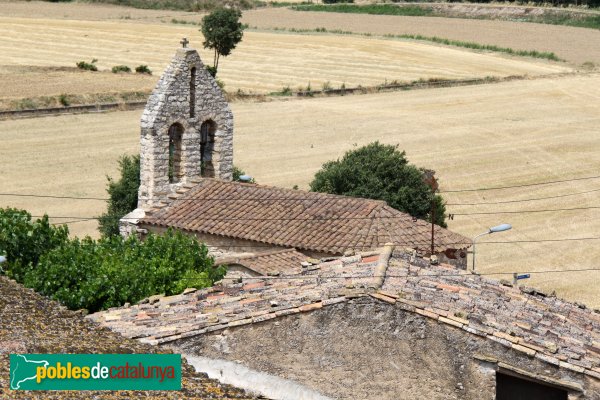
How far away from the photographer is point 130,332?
21031 mm

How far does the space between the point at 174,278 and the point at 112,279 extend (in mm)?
1533

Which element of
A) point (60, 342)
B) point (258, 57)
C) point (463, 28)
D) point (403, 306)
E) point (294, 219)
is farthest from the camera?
point (463, 28)

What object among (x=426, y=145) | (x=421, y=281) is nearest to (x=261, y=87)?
(x=426, y=145)

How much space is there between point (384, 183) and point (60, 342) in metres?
21.8

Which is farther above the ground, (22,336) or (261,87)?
(22,336)

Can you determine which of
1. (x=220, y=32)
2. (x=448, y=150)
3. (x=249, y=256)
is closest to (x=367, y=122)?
(x=448, y=150)

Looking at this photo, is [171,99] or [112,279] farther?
[171,99]

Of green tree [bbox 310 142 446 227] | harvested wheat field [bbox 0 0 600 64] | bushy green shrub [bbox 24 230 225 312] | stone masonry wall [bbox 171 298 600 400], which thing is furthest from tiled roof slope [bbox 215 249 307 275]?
harvested wheat field [bbox 0 0 600 64]

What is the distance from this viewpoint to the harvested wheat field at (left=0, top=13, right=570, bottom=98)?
74.1m

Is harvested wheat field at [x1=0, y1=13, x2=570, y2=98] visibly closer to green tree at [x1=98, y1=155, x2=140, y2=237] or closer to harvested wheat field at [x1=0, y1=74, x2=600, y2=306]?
harvested wheat field at [x1=0, y1=74, x2=600, y2=306]

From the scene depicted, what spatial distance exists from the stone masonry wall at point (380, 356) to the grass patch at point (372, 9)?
99.1 m

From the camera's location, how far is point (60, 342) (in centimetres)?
1884

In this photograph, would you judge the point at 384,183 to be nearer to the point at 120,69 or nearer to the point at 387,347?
the point at 387,347

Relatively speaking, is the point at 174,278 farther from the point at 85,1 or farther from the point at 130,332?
the point at 85,1
